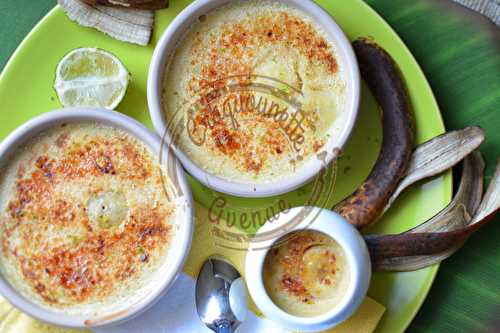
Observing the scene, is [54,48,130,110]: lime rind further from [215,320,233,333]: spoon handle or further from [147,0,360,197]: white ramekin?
[215,320,233,333]: spoon handle

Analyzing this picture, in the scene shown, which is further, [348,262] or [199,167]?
[199,167]

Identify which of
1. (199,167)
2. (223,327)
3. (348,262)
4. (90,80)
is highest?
(90,80)

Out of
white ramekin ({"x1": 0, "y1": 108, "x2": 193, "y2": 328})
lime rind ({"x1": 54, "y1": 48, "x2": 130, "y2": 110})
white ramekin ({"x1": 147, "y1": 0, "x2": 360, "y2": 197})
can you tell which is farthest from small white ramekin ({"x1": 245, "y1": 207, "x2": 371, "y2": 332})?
lime rind ({"x1": 54, "y1": 48, "x2": 130, "y2": 110})

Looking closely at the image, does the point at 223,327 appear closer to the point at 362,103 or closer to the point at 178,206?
the point at 178,206

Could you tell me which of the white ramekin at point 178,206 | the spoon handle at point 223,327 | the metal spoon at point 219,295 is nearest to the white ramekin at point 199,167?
the white ramekin at point 178,206

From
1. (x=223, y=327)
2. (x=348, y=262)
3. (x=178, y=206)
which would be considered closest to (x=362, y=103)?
(x=348, y=262)

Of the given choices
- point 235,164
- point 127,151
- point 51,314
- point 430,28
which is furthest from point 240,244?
point 430,28

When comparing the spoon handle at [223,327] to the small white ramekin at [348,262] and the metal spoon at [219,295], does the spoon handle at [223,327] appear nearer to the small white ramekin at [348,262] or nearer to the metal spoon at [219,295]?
the metal spoon at [219,295]
